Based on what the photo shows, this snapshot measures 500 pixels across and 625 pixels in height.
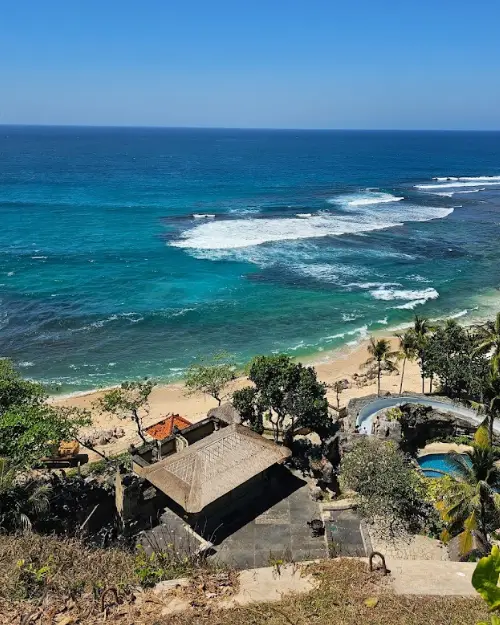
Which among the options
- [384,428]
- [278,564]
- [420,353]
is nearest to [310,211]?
[420,353]

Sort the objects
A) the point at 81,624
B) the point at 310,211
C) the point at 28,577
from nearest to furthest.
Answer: the point at 81,624, the point at 28,577, the point at 310,211

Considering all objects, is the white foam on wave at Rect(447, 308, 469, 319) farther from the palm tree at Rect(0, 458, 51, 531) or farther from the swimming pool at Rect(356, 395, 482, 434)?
the palm tree at Rect(0, 458, 51, 531)

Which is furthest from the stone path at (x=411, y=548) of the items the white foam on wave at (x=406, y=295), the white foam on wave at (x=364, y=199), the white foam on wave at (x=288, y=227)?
the white foam on wave at (x=364, y=199)

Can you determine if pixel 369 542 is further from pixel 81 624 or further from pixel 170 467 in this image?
pixel 81 624

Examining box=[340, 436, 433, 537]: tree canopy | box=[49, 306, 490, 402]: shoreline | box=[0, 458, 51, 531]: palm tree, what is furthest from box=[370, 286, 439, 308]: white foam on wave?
box=[0, 458, 51, 531]: palm tree

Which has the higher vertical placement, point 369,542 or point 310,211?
point 310,211
